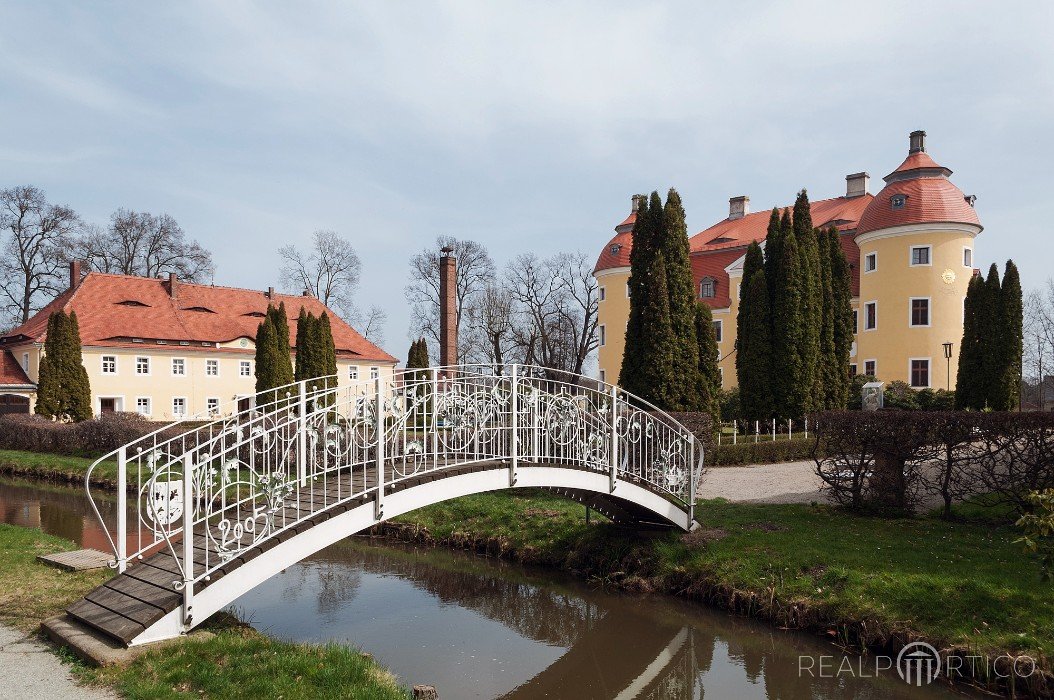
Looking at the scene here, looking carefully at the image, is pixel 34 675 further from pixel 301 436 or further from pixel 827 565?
pixel 827 565

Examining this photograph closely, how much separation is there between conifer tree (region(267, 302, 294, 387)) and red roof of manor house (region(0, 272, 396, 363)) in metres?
3.58

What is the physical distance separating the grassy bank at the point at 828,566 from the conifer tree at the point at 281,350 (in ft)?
62.0

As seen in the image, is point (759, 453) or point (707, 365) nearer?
point (759, 453)

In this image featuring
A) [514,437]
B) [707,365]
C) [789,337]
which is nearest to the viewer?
[514,437]

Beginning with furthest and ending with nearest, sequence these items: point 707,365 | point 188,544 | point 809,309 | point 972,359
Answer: point 972,359 < point 809,309 < point 707,365 < point 188,544

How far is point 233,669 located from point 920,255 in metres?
31.7

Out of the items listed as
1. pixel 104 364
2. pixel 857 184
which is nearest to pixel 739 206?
pixel 857 184

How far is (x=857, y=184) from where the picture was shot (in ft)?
126

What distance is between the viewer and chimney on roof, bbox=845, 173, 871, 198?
3812 cm

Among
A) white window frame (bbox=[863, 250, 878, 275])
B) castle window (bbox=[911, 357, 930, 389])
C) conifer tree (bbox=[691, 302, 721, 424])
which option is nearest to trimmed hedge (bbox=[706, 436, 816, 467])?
conifer tree (bbox=[691, 302, 721, 424])

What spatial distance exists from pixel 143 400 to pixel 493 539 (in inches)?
1026

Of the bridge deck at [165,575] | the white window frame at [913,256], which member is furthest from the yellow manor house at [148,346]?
the bridge deck at [165,575]

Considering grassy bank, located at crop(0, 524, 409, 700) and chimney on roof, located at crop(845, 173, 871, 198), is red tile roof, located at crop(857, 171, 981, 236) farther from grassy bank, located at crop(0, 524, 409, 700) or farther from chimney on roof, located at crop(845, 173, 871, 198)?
grassy bank, located at crop(0, 524, 409, 700)

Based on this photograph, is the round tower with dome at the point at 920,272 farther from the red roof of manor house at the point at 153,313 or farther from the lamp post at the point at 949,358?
the red roof of manor house at the point at 153,313
